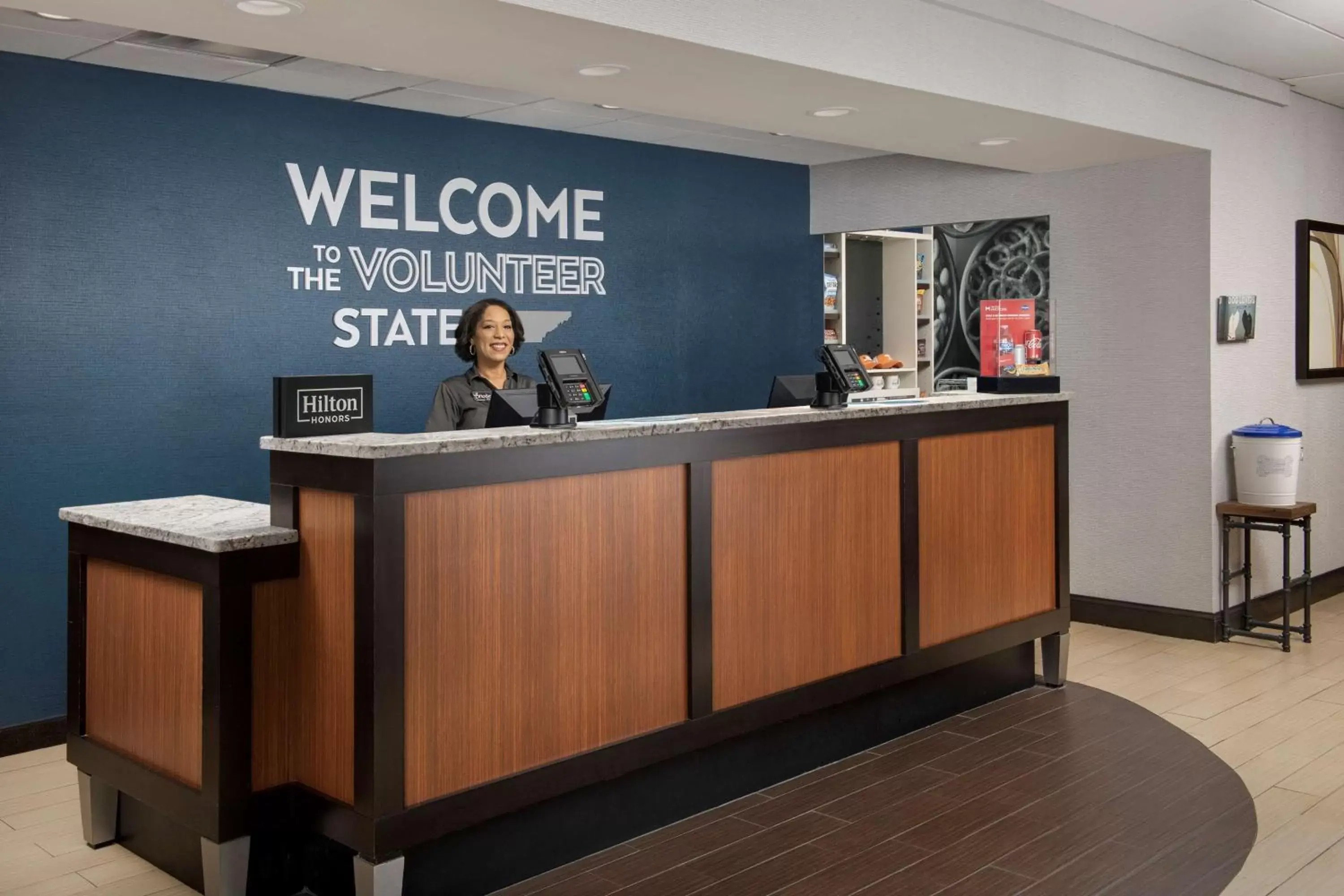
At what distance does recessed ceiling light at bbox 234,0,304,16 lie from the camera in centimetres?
329

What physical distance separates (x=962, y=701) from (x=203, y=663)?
3.07 metres

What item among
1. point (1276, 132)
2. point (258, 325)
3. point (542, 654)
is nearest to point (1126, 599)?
point (1276, 132)

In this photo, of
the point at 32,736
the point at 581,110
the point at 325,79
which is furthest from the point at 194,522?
the point at 581,110

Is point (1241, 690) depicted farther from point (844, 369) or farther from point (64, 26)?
point (64, 26)

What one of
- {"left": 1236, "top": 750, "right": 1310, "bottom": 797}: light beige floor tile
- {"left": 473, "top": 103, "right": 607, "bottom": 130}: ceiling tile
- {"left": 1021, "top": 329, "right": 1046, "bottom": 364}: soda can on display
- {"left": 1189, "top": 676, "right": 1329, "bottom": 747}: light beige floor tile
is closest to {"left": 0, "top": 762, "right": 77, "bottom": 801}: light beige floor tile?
{"left": 473, "top": 103, "right": 607, "bottom": 130}: ceiling tile

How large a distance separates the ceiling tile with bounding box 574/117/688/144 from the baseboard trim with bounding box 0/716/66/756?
12.5 ft

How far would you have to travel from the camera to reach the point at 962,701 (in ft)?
16.3

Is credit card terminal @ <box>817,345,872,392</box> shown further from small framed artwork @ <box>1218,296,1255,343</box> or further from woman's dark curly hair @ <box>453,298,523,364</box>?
small framed artwork @ <box>1218,296,1255,343</box>

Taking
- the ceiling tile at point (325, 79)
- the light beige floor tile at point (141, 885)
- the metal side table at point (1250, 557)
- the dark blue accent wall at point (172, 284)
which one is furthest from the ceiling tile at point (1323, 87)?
the light beige floor tile at point (141, 885)

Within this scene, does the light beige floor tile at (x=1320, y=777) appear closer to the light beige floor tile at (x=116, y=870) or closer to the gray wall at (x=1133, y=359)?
the gray wall at (x=1133, y=359)

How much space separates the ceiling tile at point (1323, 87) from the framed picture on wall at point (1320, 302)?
0.70 meters

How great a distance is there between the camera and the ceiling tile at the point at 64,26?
4.18m

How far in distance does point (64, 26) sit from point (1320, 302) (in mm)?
6382

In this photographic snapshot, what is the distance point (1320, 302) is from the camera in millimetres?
6832
